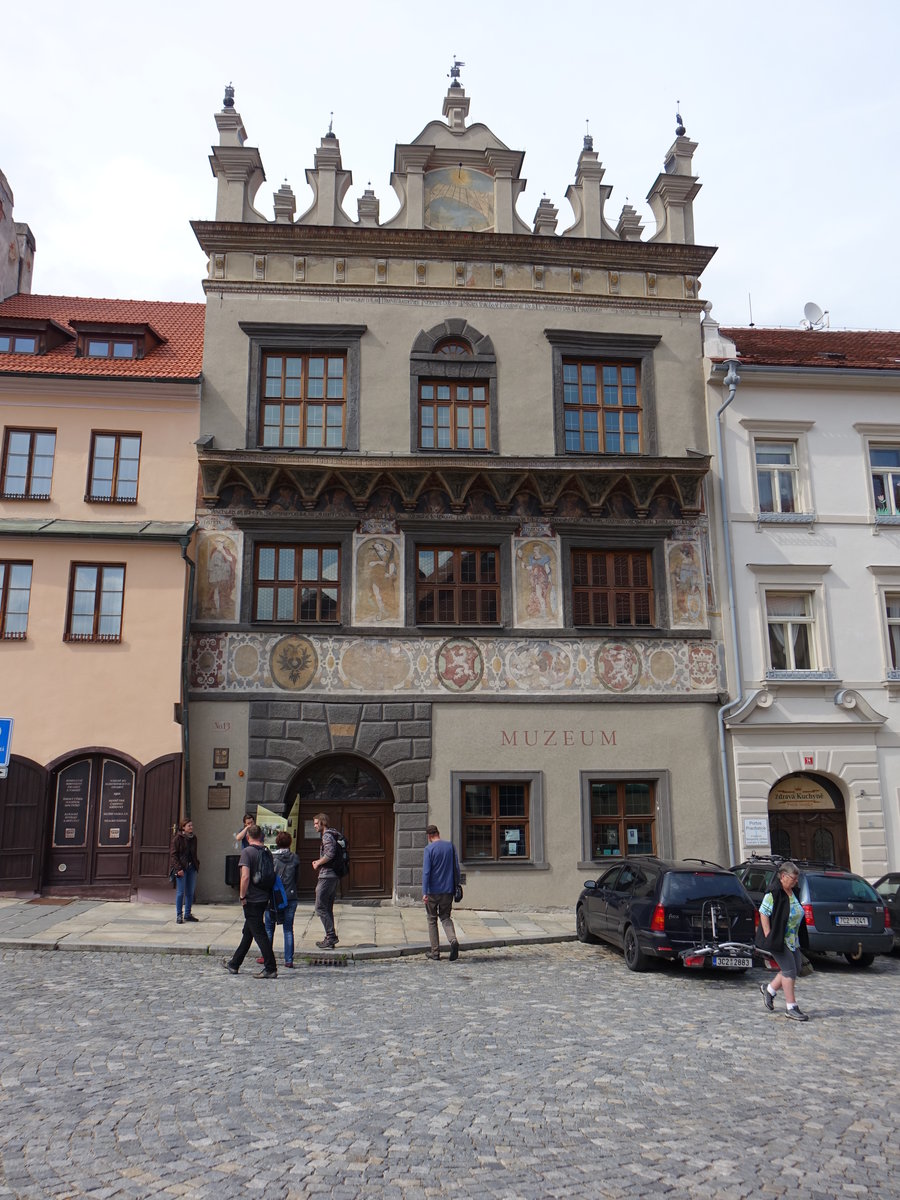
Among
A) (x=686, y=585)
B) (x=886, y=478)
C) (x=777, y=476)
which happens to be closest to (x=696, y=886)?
(x=686, y=585)

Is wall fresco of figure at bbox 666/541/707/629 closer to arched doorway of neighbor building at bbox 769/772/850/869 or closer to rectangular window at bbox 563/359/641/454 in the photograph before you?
rectangular window at bbox 563/359/641/454

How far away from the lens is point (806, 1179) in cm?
604

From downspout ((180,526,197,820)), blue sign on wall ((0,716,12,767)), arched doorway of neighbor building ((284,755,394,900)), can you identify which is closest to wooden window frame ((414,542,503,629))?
arched doorway of neighbor building ((284,755,394,900))

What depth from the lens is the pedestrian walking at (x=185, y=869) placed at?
1644 cm

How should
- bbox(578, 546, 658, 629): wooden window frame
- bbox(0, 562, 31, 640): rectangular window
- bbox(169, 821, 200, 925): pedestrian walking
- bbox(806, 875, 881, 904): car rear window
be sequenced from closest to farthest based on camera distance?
bbox(806, 875, 881, 904): car rear window < bbox(169, 821, 200, 925): pedestrian walking < bbox(0, 562, 31, 640): rectangular window < bbox(578, 546, 658, 629): wooden window frame

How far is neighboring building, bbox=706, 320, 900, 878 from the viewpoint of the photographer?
20438 millimetres

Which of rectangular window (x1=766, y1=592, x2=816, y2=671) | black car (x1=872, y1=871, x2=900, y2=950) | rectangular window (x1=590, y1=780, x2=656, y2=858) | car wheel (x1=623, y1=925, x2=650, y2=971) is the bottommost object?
car wheel (x1=623, y1=925, x2=650, y2=971)

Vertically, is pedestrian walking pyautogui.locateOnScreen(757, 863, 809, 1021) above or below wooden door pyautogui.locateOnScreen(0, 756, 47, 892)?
below

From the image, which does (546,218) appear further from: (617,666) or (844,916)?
(844,916)

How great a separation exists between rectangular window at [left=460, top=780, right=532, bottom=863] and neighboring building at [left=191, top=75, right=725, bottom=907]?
51 mm

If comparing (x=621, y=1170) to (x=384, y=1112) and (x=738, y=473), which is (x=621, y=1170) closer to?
(x=384, y=1112)

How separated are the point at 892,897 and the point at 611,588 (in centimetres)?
784

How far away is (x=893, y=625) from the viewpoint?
2172 cm

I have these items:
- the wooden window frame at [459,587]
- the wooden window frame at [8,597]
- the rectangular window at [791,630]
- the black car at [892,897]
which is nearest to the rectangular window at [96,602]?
the wooden window frame at [8,597]
